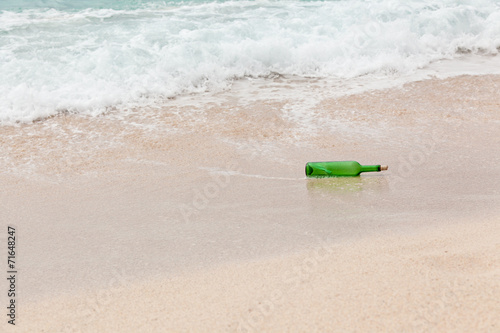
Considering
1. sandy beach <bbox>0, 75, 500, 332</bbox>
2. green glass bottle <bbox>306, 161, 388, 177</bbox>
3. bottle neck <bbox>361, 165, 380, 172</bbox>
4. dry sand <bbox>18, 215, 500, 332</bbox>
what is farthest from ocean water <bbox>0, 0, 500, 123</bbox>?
dry sand <bbox>18, 215, 500, 332</bbox>

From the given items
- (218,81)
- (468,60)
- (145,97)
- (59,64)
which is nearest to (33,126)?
(145,97)

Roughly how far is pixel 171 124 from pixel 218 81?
160cm

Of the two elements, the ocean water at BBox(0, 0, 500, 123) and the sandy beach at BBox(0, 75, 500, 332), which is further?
the ocean water at BBox(0, 0, 500, 123)

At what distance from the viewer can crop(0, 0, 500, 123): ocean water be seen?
228 inches

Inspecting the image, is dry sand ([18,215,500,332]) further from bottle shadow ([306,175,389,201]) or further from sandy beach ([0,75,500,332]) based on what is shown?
bottle shadow ([306,175,389,201])

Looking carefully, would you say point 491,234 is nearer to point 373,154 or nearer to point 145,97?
point 373,154

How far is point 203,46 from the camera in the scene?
6.93 metres

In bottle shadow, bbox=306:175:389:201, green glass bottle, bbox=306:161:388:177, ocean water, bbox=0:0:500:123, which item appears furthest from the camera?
ocean water, bbox=0:0:500:123

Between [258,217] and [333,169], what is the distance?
33.0 inches

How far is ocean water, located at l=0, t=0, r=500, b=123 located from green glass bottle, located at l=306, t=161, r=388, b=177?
2700 mm

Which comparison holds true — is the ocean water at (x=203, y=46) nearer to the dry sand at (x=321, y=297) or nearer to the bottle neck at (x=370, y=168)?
the bottle neck at (x=370, y=168)

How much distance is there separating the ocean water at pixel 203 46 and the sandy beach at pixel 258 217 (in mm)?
745

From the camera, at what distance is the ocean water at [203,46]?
5.79 metres

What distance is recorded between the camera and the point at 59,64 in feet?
20.8
